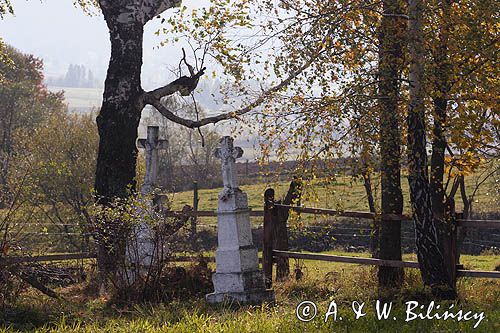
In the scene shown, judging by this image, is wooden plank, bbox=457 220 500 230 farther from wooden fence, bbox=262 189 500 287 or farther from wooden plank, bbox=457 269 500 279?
wooden plank, bbox=457 269 500 279

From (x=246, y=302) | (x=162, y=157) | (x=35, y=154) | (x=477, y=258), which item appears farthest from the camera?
(x=162, y=157)

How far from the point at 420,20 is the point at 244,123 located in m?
2.96

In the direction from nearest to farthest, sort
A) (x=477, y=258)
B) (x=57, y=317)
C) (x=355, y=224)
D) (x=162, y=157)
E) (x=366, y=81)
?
(x=57, y=317), (x=366, y=81), (x=477, y=258), (x=355, y=224), (x=162, y=157)

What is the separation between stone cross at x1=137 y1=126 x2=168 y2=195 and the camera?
1424 centimetres

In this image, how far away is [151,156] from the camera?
47.0 feet

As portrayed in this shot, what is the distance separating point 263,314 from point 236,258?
2.36 meters

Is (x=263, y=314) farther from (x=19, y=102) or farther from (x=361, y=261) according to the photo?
(x=19, y=102)

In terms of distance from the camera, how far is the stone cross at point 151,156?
14238 mm

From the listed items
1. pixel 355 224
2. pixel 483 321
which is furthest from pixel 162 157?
pixel 483 321

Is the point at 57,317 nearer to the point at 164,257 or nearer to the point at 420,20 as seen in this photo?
the point at 164,257

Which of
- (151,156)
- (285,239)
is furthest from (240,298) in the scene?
(285,239)

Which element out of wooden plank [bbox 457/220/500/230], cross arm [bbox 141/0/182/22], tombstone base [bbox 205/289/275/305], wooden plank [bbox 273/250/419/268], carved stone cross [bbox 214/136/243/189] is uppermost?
cross arm [bbox 141/0/182/22]

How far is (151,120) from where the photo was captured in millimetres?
70125

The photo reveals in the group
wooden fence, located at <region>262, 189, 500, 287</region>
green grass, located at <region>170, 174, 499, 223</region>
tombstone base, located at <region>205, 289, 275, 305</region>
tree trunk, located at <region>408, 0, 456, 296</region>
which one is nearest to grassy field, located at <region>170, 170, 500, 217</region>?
green grass, located at <region>170, 174, 499, 223</region>
